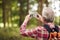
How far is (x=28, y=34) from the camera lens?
56.2 inches

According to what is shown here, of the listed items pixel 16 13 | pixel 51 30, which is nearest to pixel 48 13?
pixel 51 30

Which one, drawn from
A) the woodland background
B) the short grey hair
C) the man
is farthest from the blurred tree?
the short grey hair

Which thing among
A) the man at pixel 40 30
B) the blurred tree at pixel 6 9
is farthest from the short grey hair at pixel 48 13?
the blurred tree at pixel 6 9

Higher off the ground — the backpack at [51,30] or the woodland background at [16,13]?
the woodland background at [16,13]

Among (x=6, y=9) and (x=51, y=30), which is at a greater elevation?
(x=6, y=9)

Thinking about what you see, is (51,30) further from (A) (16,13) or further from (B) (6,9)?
(B) (6,9)

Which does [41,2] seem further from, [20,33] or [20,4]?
[20,33]

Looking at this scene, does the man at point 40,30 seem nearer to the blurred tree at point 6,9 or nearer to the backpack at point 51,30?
the backpack at point 51,30

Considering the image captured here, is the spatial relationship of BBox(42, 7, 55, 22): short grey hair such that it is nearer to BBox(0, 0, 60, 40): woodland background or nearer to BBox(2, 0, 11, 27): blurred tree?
BBox(0, 0, 60, 40): woodland background

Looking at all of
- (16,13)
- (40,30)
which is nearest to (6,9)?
(16,13)

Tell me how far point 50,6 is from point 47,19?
13 centimetres

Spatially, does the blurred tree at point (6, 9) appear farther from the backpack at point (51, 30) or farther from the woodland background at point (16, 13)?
the backpack at point (51, 30)

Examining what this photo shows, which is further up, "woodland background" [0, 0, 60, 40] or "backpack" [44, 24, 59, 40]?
"woodland background" [0, 0, 60, 40]

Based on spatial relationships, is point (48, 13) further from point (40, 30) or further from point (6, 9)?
point (6, 9)
